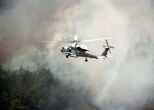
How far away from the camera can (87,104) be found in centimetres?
7969

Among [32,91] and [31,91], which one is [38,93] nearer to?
[32,91]

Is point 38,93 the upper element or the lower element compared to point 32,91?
lower

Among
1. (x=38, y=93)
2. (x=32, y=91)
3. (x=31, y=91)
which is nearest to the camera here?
(x=31, y=91)

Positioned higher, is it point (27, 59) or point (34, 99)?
point (27, 59)

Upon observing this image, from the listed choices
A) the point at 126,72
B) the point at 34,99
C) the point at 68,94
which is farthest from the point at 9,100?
the point at 126,72

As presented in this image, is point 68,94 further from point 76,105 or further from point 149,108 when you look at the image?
point 149,108

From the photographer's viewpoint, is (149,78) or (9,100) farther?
(149,78)

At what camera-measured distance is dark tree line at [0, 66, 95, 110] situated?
7319 cm

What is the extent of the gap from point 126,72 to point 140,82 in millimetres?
2480

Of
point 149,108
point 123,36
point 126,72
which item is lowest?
point 149,108

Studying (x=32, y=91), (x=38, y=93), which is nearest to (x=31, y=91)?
(x=32, y=91)

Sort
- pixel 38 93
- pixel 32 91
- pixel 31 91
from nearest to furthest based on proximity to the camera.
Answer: pixel 31 91, pixel 32 91, pixel 38 93

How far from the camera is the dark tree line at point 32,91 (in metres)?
73.2

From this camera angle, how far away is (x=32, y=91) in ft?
247
